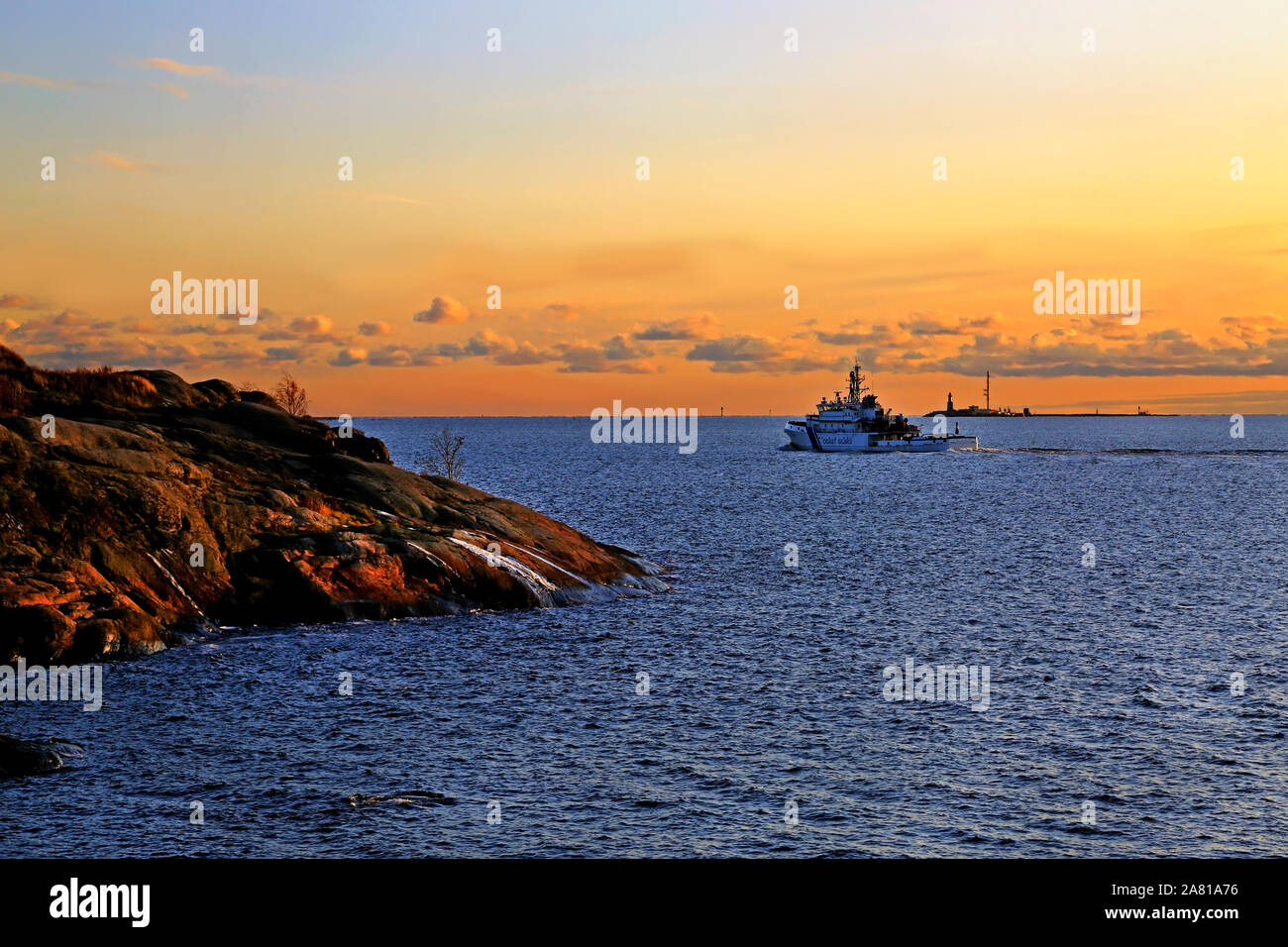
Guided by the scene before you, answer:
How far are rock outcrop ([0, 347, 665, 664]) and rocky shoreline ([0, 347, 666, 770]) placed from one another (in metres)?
0.07

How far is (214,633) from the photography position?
34344mm

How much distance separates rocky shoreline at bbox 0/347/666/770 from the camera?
32688 mm

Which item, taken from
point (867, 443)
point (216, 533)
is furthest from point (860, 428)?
point (216, 533)

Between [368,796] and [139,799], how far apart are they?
4.02 m

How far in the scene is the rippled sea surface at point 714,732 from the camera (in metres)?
19.1

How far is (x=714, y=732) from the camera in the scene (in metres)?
25.5
